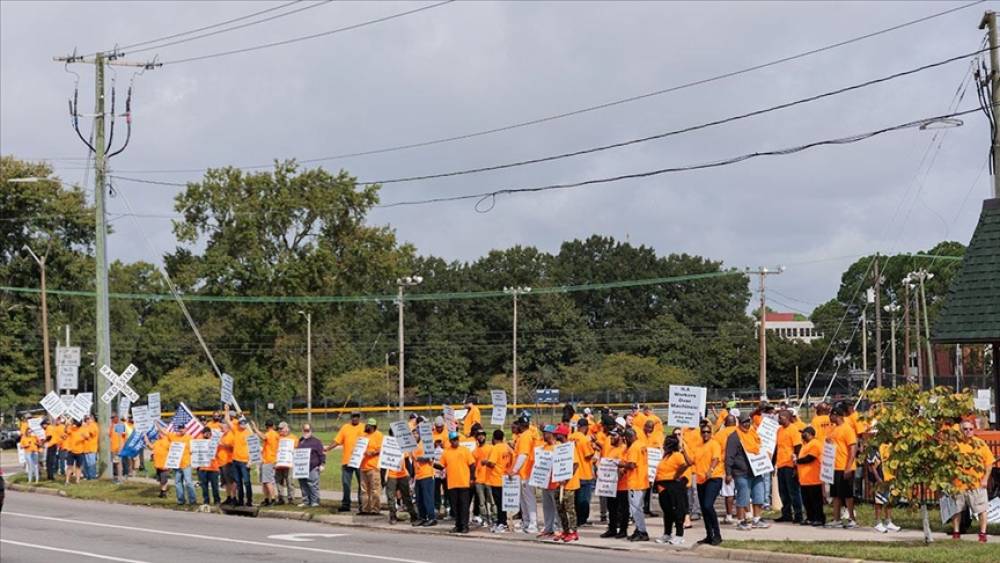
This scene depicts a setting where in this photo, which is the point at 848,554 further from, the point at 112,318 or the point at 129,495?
the point at 112,318

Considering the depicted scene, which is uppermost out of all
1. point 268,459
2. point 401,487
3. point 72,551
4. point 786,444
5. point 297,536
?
point 786,444

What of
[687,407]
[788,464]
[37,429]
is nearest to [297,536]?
[687,407]

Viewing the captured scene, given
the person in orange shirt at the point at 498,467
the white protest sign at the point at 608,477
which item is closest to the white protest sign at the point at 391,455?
the person in orange shirt at the point at 498,467

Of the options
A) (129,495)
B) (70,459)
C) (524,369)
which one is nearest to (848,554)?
(129,495)

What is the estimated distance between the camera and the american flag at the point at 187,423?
30098mm

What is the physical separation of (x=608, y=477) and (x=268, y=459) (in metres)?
9.71

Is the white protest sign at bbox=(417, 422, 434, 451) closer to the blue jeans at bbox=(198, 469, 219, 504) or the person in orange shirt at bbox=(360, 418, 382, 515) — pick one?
the person in orange shirt at bbox=(360, 418, 382, 515)

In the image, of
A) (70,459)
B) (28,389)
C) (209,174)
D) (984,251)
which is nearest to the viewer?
(984,251)

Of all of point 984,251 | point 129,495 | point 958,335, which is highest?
point 984,251

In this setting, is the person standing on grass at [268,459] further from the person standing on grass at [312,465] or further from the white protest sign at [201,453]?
the white protest sign at [201,453]

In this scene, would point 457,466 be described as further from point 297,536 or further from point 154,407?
point 154,407

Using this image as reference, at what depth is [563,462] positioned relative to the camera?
2142cm

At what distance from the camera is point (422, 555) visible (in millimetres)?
19359

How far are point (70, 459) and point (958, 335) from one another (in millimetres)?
24414
